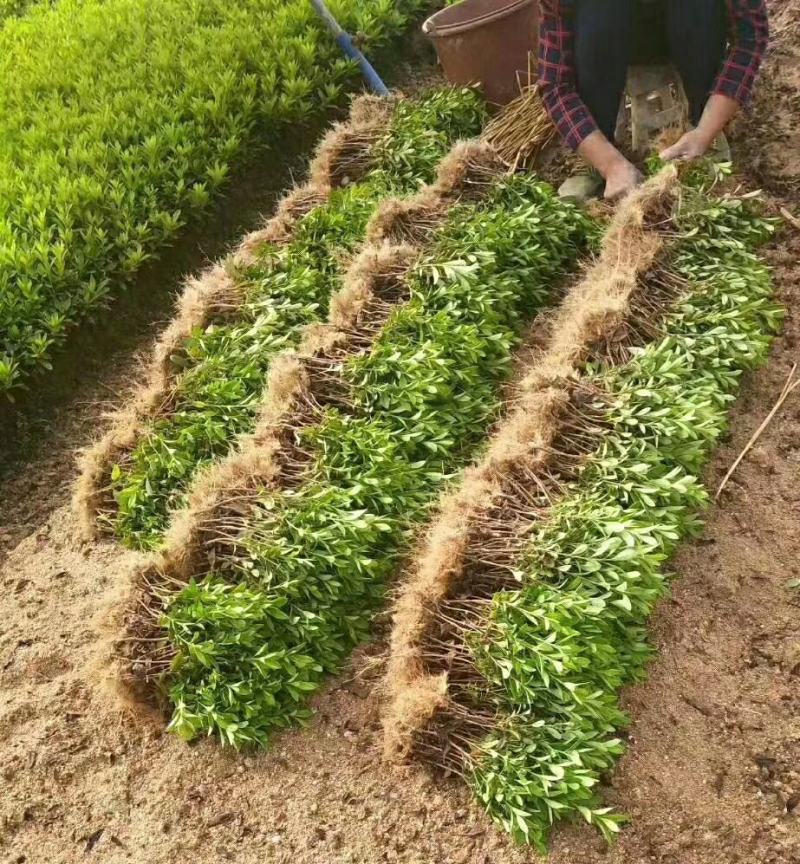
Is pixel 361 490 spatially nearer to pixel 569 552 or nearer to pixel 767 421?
pixel 569 552

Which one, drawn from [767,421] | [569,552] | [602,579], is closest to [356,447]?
[569,552]

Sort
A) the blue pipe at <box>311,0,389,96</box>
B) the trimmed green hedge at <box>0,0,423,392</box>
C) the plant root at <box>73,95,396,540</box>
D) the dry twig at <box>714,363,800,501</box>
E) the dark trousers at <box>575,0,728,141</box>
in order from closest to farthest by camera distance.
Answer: the dry twig at <box>714,363,800,501</box>, the plant root at <box>73,95,396,540</box>, the dark trousers at <box>575,0,728,141</box>, the trimmed green hedge at <box>0,0,423,392</box>, the blue pipe at <box>311,0,389,96</box>

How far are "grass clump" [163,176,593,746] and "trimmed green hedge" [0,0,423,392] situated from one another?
4.76 feet

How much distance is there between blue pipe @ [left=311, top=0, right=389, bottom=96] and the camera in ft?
15.0

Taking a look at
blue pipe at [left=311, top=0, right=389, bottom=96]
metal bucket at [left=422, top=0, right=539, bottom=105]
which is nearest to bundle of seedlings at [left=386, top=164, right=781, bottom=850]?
metal bucket at [left=422, top=0, right=539, bottom=105]

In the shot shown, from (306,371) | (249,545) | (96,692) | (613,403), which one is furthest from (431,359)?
(96,692)

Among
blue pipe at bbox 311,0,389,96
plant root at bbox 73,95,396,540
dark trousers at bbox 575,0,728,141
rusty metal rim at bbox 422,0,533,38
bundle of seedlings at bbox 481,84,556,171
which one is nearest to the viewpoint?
plant root at bbox 73,95,396,540

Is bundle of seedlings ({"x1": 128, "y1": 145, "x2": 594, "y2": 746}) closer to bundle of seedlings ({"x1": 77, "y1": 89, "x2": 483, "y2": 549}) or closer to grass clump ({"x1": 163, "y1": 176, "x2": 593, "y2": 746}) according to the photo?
grass clump ({"x1": 163, "y1": 176, "x2": 593, "y2": 746})

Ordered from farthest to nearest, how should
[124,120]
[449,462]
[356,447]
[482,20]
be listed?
[124,120] < [482,20] < [449,462] < [356,447]

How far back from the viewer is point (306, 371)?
2.89 metres

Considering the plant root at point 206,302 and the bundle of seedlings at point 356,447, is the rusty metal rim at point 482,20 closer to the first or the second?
the plant root at point 206,302

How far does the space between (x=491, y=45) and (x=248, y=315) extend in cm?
185

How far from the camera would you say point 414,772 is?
84.9 inches

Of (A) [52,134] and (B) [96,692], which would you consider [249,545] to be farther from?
(A) [52,134]
